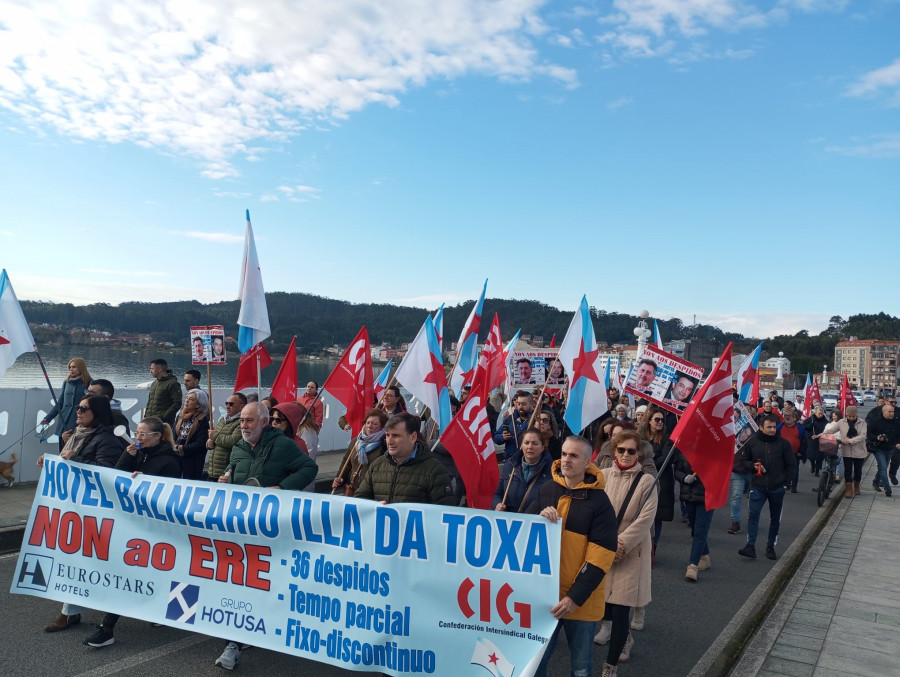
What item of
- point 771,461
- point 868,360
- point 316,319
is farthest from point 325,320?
point 868,360

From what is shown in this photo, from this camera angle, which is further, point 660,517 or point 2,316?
point 2,316

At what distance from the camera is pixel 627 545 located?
15.4 feet

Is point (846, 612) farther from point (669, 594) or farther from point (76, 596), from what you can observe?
point (76, 596)

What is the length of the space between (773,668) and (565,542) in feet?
7.20

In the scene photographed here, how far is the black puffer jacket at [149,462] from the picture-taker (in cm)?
509

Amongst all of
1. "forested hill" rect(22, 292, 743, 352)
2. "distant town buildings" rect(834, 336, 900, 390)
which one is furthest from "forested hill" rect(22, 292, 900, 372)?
"distant town buildings" rect(834, 336, 900, 390)

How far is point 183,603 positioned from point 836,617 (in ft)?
17.2

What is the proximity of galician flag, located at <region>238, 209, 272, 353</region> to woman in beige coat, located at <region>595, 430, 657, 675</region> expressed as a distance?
713cm

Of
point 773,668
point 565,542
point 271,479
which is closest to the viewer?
point 565,542

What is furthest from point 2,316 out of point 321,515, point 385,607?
point 385,607

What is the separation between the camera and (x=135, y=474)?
4.93m

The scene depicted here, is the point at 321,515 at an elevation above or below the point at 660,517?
above

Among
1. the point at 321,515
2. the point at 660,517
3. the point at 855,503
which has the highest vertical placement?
the point at 321,515

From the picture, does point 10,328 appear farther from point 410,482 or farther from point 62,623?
point 410,482
